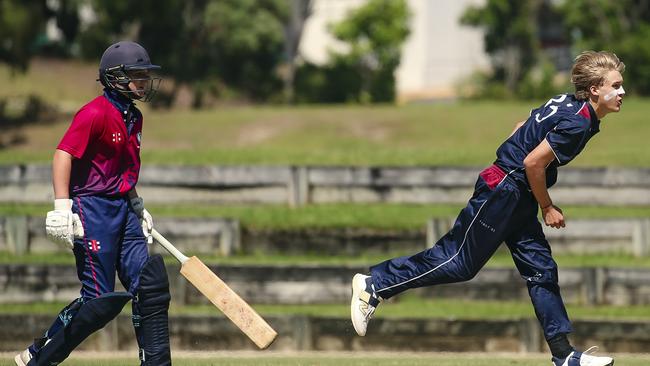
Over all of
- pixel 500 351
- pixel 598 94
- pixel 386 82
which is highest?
pixel 386 82

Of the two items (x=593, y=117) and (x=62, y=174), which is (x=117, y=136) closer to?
(x=62, y=174)

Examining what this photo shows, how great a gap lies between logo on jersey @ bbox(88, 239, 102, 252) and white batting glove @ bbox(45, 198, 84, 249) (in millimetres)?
125

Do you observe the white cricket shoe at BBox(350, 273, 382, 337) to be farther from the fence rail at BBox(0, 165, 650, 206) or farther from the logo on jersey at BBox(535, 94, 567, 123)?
the fence rail at BBox(0, 165, 650, 206)

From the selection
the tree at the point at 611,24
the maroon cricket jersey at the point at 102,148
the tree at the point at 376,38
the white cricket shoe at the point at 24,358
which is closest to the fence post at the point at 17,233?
the white cricket shoe at the point at 24,358

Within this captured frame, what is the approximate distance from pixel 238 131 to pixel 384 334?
20.1 metres

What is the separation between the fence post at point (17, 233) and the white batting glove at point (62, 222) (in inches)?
266

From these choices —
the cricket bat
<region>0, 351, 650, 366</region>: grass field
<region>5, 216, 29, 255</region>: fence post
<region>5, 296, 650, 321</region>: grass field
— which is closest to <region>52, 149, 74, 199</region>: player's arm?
the cricket bat

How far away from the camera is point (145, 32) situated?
1823 inches

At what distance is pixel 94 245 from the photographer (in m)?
7.66

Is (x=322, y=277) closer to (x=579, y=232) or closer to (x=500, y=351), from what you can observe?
(x=500, y=351)

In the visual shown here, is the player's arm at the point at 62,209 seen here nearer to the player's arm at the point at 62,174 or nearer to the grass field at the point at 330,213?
the player's arm at the point at 62,174

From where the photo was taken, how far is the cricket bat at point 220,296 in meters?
8.02

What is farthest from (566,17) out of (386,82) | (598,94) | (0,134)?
(598,94)

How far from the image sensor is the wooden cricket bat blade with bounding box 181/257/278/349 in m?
8.02
